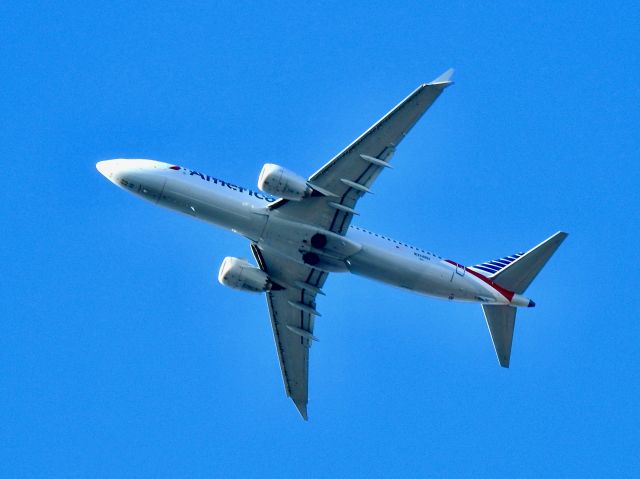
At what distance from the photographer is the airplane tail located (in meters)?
69.9

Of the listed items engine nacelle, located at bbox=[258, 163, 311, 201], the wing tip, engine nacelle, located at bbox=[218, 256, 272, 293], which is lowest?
the wing tip

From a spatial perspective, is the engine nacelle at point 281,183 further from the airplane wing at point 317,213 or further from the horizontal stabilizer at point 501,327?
the horizontal stabilizer at point 501,327

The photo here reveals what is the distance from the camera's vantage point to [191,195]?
67.0 m

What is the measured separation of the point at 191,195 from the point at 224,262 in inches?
340

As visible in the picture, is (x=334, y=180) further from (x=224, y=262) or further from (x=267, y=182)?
(x=224, y=262)

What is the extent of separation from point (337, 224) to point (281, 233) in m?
4.14

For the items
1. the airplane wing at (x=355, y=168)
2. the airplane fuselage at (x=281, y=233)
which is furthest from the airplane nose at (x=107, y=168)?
the airplane wing at (x=355, y=168)

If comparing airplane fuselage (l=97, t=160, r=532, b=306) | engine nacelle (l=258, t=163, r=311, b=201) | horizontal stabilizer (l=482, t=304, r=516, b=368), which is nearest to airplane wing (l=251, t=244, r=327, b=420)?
airplane fuselage (l=97, t=160, r=532, b=306)

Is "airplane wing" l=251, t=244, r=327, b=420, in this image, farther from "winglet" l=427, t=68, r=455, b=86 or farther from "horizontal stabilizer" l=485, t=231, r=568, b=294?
"winglet" l=427, t=68, r=455, b=86

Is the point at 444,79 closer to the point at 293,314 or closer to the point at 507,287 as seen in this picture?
the point at 507,287

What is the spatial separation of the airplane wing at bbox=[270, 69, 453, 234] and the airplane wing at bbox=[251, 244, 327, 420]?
685 centimetres

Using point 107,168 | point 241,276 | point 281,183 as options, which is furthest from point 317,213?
point 107,168

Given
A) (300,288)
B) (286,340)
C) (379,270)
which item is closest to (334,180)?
(379,270)

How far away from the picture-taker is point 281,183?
65.3 m
